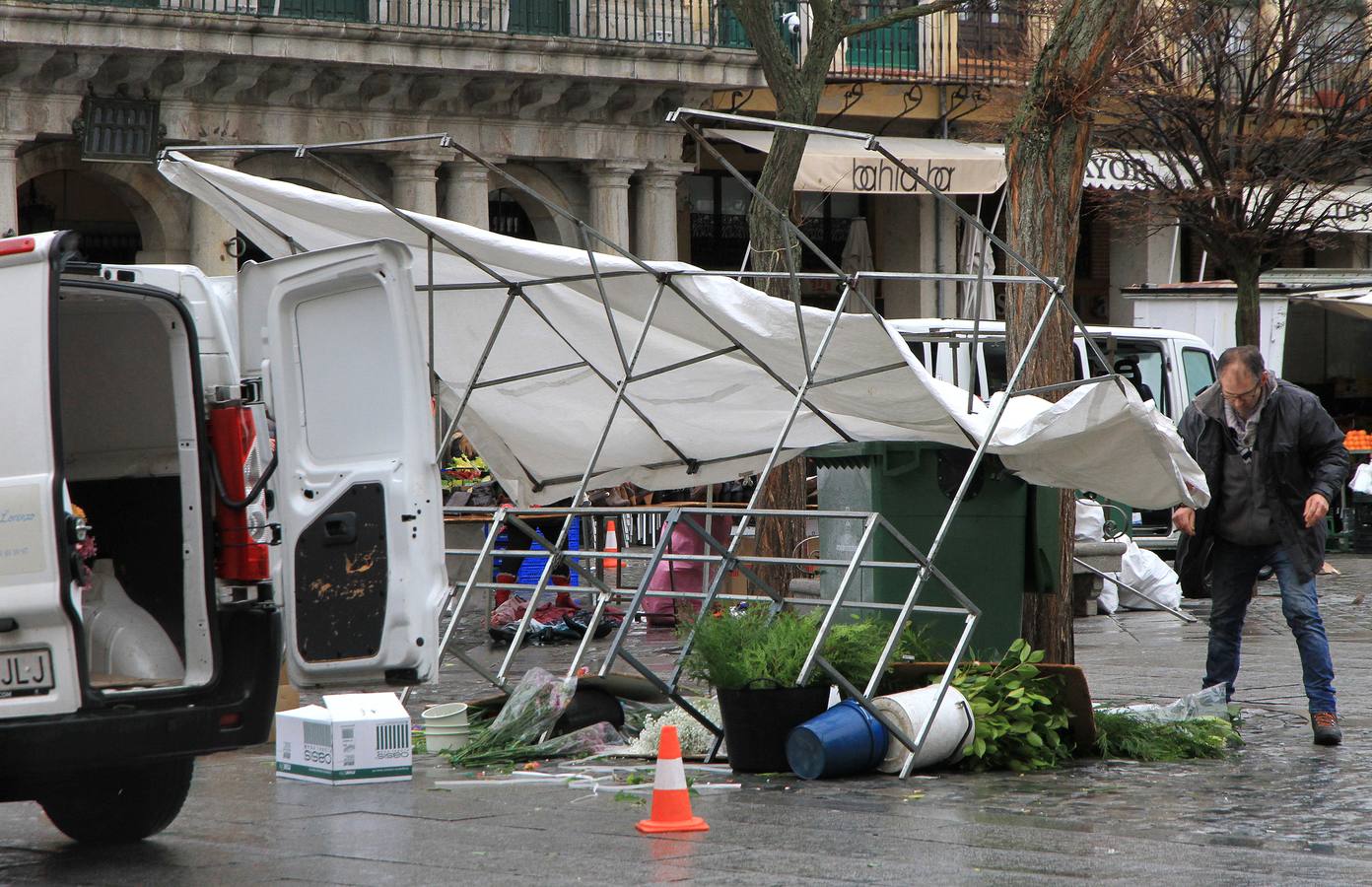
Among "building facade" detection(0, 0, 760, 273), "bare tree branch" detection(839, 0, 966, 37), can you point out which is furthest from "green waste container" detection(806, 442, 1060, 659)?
"building facade" detection(0, 0, 760, 273)

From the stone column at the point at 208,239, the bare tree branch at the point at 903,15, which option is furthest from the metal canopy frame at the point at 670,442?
the stone column at the point at 208,239

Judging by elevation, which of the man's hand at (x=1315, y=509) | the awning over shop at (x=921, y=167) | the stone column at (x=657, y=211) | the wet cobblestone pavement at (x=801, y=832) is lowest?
the wet cobblestone pavement at (x=801, y=832)

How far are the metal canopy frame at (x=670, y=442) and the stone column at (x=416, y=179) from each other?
522 inches

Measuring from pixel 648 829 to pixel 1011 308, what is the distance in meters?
4.32

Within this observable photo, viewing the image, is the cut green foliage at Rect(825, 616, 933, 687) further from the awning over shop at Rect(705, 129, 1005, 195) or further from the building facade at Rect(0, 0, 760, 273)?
the awning over shop at Rect(705, 129, 1005, 195)

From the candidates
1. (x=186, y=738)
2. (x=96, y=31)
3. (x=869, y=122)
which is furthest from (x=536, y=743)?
(x=869, y=122)

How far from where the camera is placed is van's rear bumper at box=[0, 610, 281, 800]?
→ 5.64 m

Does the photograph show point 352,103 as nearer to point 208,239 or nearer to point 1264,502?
point 208,239

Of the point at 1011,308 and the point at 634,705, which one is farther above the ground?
the point at 1011,308

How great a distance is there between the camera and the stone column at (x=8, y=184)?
843 inches

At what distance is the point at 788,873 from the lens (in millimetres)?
5836

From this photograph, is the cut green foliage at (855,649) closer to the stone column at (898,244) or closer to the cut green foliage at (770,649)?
the cut green foliage at (770,649)

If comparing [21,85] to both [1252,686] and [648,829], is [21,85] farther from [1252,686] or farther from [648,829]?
[648,829]

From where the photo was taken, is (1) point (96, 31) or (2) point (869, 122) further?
(2) point (869, 122)
